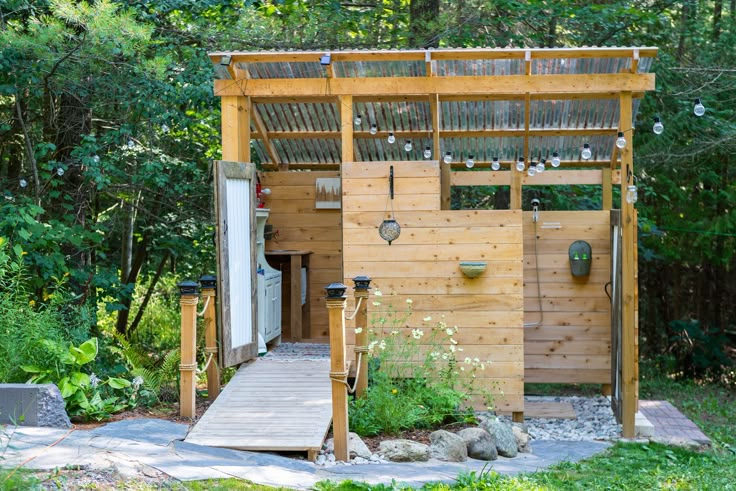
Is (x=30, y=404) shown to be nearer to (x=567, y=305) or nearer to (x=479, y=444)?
(x=479, y=444)

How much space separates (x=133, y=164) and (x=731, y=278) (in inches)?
381

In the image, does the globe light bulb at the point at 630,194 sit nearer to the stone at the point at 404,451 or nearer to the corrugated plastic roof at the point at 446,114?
the corrugated plastic roof at the point at 446,114

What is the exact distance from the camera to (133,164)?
1099cm

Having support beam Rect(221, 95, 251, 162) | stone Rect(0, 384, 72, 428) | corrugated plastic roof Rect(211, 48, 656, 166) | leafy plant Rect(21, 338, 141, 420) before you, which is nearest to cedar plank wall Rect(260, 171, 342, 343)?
corrugated plastic roof Rect(211, 48, 656, 166)

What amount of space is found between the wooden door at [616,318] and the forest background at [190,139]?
8.37 feet

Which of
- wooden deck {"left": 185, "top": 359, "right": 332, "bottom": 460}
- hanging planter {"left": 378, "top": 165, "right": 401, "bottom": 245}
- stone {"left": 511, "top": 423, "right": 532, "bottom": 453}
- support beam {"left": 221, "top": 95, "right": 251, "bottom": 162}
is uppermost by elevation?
support beam {"left": 221, "top": 95, "right": 251, "bottom": 162}

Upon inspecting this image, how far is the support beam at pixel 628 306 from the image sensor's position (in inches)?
319

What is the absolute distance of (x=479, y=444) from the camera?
6.79m

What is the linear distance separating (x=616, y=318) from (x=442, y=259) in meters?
2.06

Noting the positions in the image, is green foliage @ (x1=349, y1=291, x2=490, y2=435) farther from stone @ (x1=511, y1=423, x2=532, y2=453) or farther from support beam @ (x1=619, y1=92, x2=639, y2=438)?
support beam @ (x1=619, y1=92, x2=639, y2=438)

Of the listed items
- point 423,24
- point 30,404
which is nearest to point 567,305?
point 423,24

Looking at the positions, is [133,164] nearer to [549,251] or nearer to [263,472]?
[549,251]

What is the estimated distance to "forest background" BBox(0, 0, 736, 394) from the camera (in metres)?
8.71

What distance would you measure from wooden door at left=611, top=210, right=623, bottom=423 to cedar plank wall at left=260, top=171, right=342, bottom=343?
3.41m
